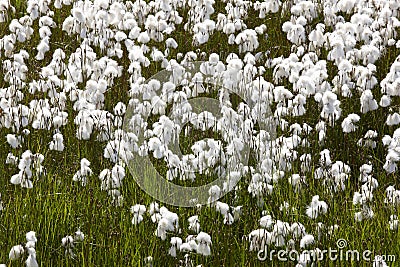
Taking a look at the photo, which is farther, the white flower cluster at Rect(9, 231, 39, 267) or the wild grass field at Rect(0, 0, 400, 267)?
the wild grass field at Rect(0, 0, 400, 267)

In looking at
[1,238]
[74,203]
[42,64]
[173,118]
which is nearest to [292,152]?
[173,118]

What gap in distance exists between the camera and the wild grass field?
3.84 m

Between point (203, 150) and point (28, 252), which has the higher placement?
point (203, 150)

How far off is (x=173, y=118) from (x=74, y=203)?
1.29m

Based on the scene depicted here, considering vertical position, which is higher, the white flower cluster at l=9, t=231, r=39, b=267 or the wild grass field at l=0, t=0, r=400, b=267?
the wild grass field at l=0, t=0, r=400, b=267

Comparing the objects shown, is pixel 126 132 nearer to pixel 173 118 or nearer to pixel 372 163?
pixel 173 118

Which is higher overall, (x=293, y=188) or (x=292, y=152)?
(x=292, y=152)

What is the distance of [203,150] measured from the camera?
182 inches

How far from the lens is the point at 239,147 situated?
4.62m

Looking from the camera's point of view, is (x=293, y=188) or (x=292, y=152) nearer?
(x=293, y=188)

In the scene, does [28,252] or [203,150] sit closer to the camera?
[28,252]

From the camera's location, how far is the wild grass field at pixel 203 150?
3.84 m

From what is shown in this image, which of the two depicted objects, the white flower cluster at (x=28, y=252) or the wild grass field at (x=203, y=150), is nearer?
the white flower cluster at (x=28, y=252)

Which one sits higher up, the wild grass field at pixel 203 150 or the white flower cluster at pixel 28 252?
the wild grass field at pixel 203 150
